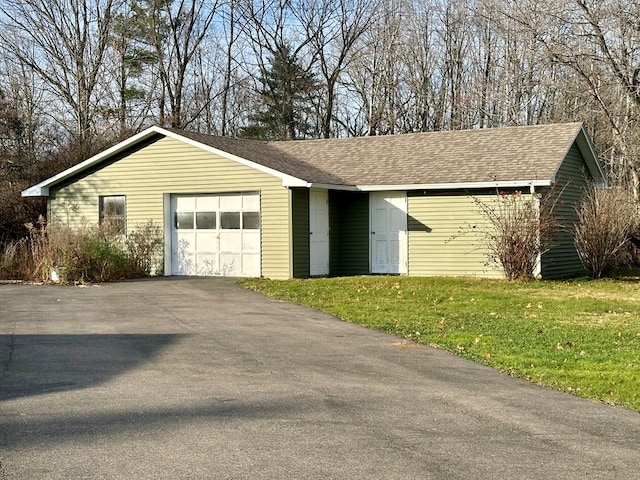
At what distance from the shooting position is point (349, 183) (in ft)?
69.2

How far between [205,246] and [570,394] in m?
14.2

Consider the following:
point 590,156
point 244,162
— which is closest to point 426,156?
point 590,156

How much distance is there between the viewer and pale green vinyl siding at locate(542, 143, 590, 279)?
66.0 feet

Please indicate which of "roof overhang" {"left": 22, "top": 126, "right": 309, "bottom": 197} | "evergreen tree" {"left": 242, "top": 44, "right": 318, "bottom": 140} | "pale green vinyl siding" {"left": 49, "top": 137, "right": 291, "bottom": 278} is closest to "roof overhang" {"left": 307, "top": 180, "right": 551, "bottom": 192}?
"roof overhang" {"left": 22, "top": 126, "right": 309, "bottom": 197}

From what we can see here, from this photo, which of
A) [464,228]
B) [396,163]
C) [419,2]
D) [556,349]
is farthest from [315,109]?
[556,349]

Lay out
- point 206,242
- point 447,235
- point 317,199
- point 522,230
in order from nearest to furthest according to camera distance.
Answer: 1. point 522,230
2. point 447,235
3. point 317,199
4. point 206,242

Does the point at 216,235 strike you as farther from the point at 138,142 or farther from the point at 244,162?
the point at 138,142

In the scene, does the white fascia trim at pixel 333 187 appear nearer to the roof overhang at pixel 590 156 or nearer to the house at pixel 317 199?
the house at pixel 317 199

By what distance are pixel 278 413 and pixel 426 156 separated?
54.2 ft

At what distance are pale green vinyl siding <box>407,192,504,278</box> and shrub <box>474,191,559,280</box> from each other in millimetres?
697

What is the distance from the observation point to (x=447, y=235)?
2025cm

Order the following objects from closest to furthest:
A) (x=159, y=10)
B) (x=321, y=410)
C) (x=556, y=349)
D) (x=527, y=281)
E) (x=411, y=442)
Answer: (x=411, y=442) → (x=321, y=410) → (x=556, y=349) → (x=527, y=281) → (x=159, y=10)

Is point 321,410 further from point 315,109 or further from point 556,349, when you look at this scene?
point 315,109

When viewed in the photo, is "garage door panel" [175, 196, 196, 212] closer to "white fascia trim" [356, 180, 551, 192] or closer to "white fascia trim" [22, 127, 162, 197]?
"white fascia trim" [22, 127, 162, 197]
